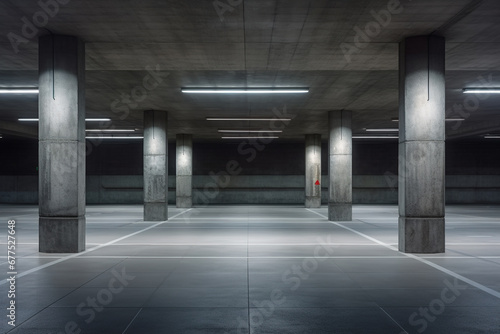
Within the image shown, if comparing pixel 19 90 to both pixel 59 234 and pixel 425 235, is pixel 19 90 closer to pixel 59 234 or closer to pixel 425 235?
pixel 59 234

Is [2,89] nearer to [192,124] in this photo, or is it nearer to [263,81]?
[263,81]

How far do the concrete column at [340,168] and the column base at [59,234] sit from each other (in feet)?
55.2

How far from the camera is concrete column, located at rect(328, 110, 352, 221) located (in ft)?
92.7

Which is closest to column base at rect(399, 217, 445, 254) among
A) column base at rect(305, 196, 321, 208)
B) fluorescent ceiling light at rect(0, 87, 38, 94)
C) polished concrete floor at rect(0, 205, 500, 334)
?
polished concrete floor at rect(0, 205, 500, 334)

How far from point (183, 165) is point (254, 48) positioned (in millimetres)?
27059

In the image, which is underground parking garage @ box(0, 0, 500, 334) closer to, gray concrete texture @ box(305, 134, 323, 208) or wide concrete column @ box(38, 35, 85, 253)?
wide concrete column @ box(38, 35, 85, 253)

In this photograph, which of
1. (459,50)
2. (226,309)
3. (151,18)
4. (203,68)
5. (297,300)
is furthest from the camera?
(203,68)

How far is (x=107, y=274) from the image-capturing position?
11016mm

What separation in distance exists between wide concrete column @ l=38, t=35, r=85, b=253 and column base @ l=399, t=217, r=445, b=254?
31.1ft

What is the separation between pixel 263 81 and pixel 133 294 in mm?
12918

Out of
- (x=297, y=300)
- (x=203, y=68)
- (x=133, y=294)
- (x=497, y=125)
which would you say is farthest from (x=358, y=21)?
(x=497, y=125)

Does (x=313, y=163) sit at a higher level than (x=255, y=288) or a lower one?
higher

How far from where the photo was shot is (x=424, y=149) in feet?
47.4

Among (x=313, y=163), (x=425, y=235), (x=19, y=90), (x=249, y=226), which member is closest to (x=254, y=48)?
(x=425, y=235)
